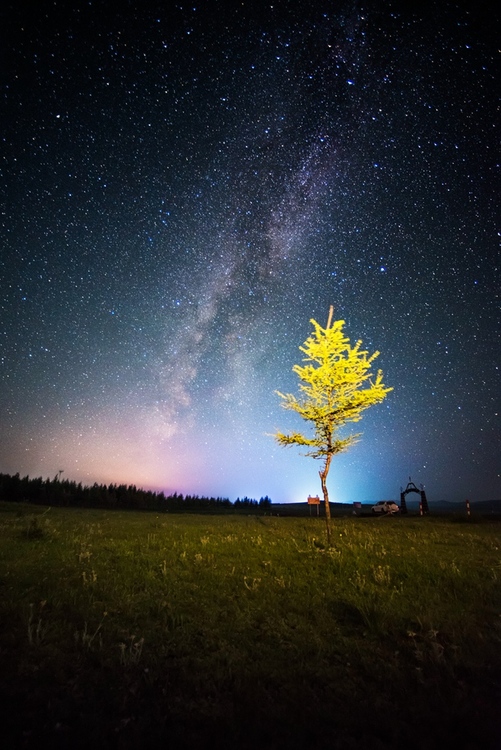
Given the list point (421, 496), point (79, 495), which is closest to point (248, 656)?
point (421, 496)

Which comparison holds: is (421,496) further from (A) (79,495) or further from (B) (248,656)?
(A) (79,495)

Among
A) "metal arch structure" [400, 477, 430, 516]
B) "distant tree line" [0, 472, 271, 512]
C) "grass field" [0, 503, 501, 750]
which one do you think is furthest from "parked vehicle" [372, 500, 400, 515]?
"grass field" [0, 503, 501, 750]

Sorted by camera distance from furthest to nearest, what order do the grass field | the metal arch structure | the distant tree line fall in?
the distant tree line < the metal arch structure < the grass field

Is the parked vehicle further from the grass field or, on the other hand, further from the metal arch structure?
the grass field

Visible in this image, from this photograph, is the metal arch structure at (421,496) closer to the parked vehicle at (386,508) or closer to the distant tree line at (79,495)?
the parked vehicle at (386,508)

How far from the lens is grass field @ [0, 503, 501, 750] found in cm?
332

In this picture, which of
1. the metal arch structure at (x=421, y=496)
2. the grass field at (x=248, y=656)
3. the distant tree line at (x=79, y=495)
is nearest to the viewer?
the grass field at (x=248, y=656)

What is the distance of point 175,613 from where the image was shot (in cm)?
603

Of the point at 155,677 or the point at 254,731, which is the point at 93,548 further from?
the point at 254,731

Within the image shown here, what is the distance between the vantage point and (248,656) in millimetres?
4727

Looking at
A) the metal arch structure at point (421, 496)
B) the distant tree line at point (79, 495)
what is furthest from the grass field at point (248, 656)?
the distant tree line at point (79, 495)

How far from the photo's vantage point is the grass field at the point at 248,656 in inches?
131

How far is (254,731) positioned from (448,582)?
658cm

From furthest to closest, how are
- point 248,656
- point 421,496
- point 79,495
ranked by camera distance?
1. point 79,495
2. point 421,496
3. point 248,656
